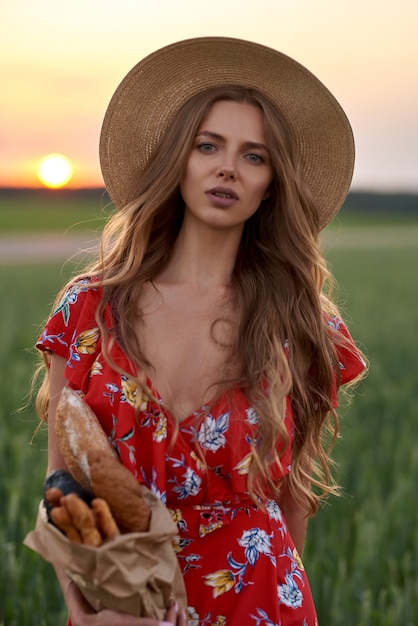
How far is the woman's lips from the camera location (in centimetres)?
190

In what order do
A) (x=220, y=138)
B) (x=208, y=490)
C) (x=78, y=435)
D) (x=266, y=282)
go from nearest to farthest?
(x=78, y=435) → (x=208, y=490) → (x=220, y=138) → (x=266, y=282)

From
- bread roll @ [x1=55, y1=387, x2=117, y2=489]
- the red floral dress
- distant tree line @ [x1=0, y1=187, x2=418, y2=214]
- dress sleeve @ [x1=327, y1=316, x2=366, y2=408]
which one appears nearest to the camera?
bread roll @ [x1=55, y1=387, x2=117, y2=489]

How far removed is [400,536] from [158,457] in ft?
7.29

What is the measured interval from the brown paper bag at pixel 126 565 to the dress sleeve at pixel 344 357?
702 mm

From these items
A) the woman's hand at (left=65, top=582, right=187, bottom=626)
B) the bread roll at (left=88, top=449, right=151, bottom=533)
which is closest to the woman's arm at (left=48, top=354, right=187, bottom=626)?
the woman's hand at (left=65, top=582, right=187, bottom=626)

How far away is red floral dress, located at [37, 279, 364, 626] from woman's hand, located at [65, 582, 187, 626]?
0.74 ft

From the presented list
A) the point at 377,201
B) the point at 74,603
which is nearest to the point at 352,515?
the point at 74,603

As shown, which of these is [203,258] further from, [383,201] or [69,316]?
[383,201]

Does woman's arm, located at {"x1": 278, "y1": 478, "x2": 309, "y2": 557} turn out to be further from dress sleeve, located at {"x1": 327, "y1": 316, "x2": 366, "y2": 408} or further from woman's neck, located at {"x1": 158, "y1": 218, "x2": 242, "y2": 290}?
woman's neck, located at {"x1": 158, "y1": 218, "x2": 242, "y2": 290}

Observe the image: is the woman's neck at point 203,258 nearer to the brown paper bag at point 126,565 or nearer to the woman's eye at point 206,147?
the woman's eye at point 206,147

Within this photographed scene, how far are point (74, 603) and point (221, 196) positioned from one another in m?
0.82

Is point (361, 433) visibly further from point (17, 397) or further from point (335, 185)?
point (335, 185)

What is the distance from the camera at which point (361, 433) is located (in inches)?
207

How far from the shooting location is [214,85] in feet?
6.93
